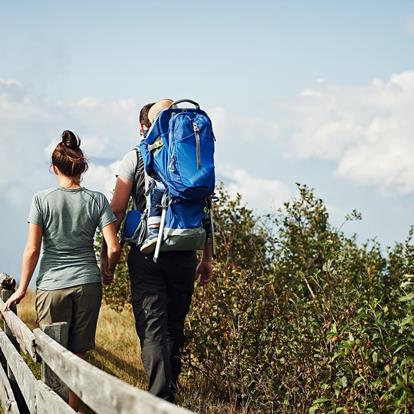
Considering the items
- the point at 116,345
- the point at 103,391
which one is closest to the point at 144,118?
the point at 103,391

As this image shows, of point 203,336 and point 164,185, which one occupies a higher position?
point 164,185

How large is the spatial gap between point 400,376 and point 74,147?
279 cm

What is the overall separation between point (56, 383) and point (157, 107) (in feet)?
7.02

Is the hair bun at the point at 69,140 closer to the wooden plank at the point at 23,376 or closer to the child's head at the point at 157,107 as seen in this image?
the child's head at the point at 157,107

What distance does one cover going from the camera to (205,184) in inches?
207

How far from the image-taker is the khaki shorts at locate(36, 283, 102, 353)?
5363 mm

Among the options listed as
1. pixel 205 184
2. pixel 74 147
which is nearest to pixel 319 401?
pixel 205 184

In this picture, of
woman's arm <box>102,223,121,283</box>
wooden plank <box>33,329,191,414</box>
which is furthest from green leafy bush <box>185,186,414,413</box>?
wooden plank <box>33,329,191,414</box>

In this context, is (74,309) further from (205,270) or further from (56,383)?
(205,270)

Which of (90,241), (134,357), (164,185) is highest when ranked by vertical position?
(164,185)

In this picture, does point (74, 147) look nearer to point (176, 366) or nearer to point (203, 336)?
point (176, 366)

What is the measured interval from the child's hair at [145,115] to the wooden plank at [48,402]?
2.11 meters

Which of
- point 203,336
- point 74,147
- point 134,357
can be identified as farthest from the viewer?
point 134,357

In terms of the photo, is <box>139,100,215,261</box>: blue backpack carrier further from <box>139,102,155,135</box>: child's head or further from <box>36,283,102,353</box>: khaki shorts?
<box>36,283,102,353</box>: khaki shorts
